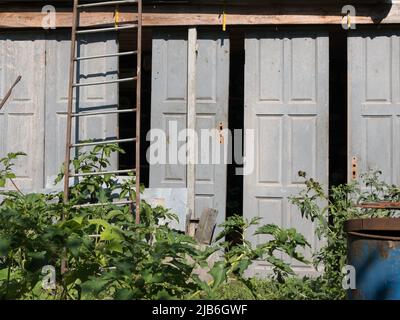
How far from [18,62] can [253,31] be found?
260cm

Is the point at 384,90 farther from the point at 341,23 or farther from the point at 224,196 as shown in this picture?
the point at 224,196

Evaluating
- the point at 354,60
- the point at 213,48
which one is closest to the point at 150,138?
the point at 213,48

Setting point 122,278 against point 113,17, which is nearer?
point 122,278

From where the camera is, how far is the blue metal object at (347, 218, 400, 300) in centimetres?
369

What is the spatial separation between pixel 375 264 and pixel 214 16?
3824mm

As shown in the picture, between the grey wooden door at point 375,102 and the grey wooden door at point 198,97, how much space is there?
4.42ft

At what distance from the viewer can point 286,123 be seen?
678cm

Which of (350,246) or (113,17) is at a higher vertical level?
(113,17)

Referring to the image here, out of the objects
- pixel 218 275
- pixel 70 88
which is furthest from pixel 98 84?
pixel 218 275

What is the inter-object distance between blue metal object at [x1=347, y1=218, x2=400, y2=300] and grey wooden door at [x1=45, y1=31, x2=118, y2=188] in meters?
3.71

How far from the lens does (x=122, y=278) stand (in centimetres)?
285

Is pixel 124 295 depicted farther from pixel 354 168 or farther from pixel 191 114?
pixel 354 168

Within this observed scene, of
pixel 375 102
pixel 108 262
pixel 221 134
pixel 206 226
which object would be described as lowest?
pixel 206 226

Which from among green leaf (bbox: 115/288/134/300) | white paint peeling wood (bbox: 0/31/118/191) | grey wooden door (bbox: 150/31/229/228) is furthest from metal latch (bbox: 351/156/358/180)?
green leaf (bbox: 115/288/134/300)
